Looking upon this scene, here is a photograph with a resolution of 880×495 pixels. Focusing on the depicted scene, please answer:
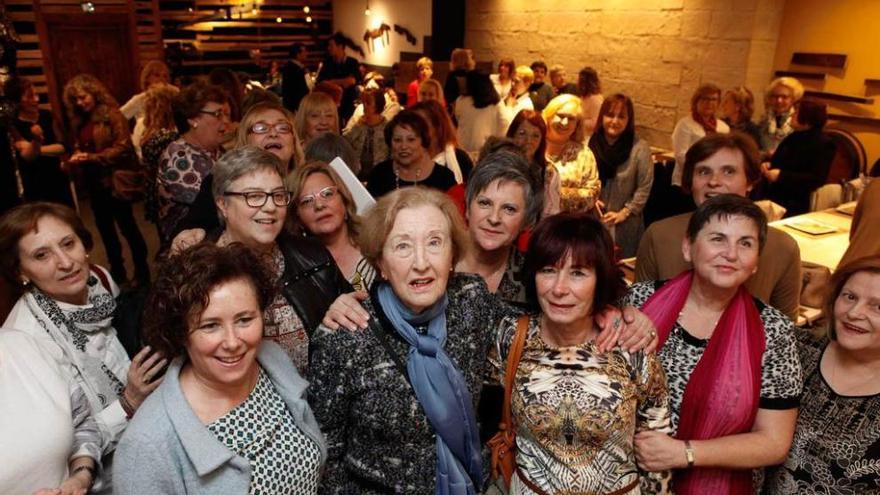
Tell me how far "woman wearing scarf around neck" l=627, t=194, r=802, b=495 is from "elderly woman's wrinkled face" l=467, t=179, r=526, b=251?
627 millimetres

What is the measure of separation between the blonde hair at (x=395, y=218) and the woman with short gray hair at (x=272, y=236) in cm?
47

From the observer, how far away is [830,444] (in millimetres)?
1789

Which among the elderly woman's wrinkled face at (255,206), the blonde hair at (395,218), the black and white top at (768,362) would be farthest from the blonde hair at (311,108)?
the black and white top at (768,362)

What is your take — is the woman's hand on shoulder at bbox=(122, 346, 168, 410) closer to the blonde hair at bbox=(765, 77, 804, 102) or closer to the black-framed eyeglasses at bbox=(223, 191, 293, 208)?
the black-framed eyeglasses at bbox=(223, 191, 293, 208)

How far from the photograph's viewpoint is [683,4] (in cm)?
688

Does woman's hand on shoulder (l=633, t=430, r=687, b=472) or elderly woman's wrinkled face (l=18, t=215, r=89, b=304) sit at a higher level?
elderly woman's wrinkled face (l=18, t=215, r=89, b=304)

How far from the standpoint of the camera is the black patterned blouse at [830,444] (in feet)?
5.65

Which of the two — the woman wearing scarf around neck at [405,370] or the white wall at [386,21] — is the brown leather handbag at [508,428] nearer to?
the woman wearing scarf around neck at [405,370]

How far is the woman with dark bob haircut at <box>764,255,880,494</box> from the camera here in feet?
5.70

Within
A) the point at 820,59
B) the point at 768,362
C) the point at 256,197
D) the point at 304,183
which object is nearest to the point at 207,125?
the point at 304,183

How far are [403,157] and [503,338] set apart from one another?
6.98ft

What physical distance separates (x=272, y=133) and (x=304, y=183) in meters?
0.64

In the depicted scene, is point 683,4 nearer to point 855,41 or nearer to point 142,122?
point 855,41

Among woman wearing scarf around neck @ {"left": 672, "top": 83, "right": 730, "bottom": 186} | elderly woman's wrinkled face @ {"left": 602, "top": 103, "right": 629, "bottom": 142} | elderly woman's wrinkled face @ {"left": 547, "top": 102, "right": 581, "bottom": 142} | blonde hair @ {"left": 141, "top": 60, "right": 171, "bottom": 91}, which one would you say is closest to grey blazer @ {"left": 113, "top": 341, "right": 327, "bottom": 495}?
elderly woman's wrinkled face @ {"left": 547, "top": 102, "right": 581, "bottom": 142}
